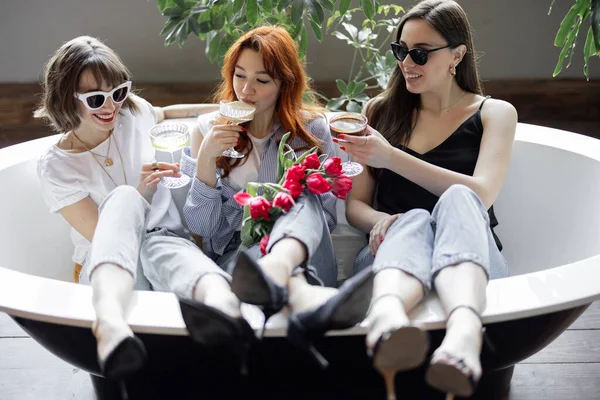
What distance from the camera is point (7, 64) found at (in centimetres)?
420

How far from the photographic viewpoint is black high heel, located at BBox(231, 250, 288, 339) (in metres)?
1.57

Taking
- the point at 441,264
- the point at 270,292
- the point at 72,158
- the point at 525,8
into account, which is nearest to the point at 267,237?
the point at 270,292

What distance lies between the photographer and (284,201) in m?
1.90

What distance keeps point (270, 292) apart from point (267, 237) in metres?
0.34

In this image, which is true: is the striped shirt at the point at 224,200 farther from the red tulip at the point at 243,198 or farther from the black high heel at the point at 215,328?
the black high heel at the point at 215,328

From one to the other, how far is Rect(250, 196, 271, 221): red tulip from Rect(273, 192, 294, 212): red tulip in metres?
0.03

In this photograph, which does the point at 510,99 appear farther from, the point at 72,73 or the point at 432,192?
the point at 72,73

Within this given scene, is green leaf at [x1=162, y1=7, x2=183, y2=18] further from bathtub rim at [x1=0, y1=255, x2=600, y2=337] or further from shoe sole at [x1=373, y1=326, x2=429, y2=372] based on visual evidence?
shoe sole at [x1=373, y1=326, x2=429, y2=372]

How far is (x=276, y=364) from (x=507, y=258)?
44.3 inches

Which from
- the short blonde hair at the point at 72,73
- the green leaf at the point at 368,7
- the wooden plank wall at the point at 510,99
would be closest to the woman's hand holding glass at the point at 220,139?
the short blonde hair at the point at 72,73

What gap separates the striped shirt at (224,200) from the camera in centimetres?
215

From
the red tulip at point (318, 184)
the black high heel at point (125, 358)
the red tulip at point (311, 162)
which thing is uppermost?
the red tulip at point (311, 162)

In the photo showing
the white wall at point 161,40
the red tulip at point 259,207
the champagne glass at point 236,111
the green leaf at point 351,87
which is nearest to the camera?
the red tulip at point 259,207

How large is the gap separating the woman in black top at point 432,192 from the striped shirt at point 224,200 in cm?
16
